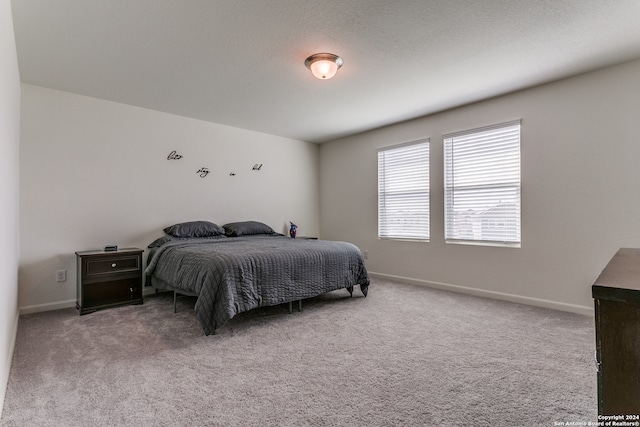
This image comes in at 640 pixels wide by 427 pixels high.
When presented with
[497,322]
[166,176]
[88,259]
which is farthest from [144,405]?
[166,176]

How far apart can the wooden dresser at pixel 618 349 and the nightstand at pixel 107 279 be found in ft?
12.5

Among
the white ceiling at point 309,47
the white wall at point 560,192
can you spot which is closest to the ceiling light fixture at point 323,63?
the white ceiling at point 309,47

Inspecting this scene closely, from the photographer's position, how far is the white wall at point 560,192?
9.44 feet

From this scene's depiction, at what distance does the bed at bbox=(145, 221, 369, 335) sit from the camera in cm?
259

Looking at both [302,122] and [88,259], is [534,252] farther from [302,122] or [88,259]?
[88,259]

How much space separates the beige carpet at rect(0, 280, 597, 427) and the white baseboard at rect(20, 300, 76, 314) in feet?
0.49

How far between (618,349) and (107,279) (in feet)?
12.7

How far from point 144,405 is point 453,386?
1645 mm

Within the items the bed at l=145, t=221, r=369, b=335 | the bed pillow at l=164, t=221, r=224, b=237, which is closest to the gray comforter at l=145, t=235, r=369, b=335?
the bed at l=145, t=221, r=369, b=335

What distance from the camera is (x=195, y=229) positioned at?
4.09 meters

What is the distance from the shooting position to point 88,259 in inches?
125

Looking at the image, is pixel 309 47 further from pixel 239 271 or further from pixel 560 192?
pixel 560 192

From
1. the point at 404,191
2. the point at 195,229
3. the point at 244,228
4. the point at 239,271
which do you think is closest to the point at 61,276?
the point at 195,229

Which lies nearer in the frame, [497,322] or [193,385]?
[193,385]
